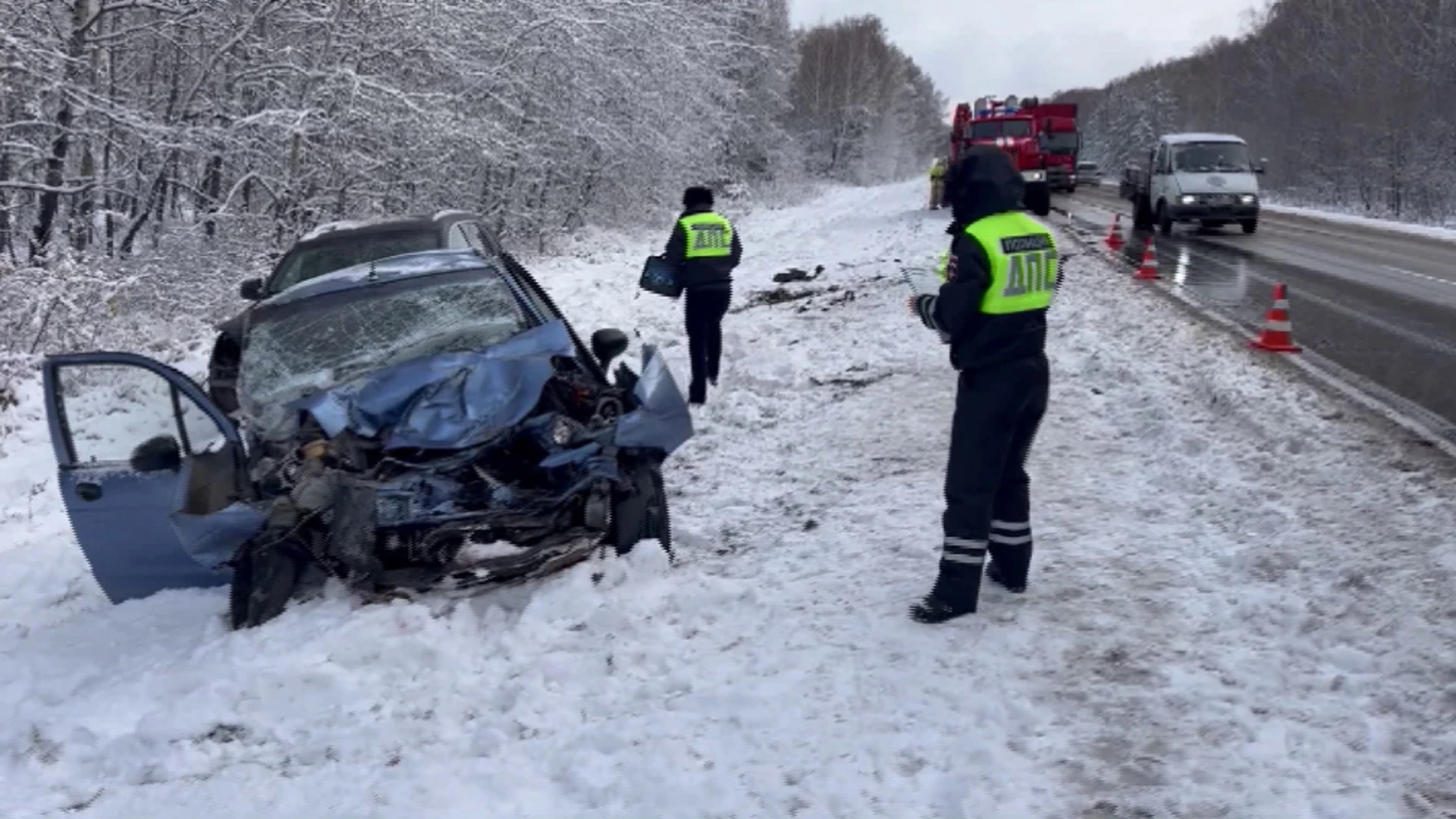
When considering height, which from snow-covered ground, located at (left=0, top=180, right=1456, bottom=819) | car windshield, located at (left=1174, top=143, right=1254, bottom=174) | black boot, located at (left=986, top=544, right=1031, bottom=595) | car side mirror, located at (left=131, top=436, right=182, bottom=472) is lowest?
snow-covered ground, located at (left=0, top=180, right=1456, bottom=819)

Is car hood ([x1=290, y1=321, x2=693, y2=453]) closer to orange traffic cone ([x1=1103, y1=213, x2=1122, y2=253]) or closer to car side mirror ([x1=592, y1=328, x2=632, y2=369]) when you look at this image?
car side mirror ([x1=592, y1=328, x2=632, y2=369])

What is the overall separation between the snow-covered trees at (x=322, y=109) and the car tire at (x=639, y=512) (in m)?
9.38

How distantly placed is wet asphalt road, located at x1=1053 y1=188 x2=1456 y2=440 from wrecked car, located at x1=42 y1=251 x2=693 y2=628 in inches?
214

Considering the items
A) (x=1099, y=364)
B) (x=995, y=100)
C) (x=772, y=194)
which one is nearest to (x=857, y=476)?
(x=1099, y=364)

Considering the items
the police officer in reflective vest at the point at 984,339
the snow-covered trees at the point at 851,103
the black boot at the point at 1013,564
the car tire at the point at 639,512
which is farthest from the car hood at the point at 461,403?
the snow-covered trees at the point at 851,103

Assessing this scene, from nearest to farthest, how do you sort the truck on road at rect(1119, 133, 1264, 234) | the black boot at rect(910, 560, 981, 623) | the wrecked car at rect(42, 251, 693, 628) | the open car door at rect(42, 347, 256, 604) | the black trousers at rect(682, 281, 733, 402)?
1. the black boot at rect(910, 560, 981, 623)
2. the wrecked car at rect(42, 251, 693, 628)
3. the open car door at rect(42, 347, 256, 604)
4. the black trousers at rect(682, 281, 733, 402)
5. the truck on road at rect(1119, 133, 1264, 234)

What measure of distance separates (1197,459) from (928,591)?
2.61 metres

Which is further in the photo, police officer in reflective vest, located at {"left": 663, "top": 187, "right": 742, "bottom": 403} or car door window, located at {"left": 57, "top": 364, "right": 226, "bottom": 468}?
police officer in reflective vest, located at {"left": 663, "top": 187, "right": 742, "bottom": 403}

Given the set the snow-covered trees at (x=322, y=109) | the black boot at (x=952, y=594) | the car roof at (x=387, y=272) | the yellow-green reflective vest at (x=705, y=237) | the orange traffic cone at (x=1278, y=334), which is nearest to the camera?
the black boot at (x=952, y=594)

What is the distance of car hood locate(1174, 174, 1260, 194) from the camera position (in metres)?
22.6

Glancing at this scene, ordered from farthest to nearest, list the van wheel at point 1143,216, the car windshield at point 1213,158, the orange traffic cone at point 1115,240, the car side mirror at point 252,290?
the van wheel at point 1143,216 < the car windshield at point 1213,158 < the orange traffic cone at point 1115,240 < the car side mirror at point 252,290

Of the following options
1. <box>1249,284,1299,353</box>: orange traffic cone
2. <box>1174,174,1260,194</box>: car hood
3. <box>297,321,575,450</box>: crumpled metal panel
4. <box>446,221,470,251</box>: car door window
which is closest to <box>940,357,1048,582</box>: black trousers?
<box>297,321,575,450</box>: crumpled metal panel

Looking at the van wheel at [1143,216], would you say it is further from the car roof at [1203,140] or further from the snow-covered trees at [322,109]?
the snow-covered trees at [322,109]

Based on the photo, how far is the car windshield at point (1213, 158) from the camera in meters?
23.1
